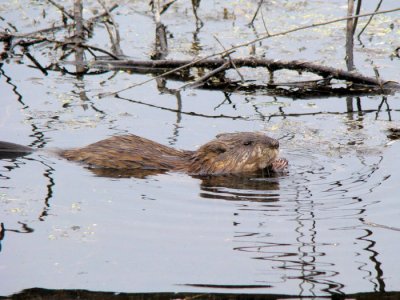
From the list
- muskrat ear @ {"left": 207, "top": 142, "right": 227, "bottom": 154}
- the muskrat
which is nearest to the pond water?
the muskrat

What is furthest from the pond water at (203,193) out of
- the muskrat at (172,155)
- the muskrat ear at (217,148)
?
the muskrat ear at (217,148)

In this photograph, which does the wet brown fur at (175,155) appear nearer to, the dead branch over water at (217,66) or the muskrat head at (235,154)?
the muskrat head at (235,154)

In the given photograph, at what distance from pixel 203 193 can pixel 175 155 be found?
Result: 778mm

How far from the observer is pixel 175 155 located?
23.7 feet

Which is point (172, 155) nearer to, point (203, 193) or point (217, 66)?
point (203, 193)

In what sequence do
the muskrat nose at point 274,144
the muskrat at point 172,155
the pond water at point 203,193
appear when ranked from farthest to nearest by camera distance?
the muskrat at point 172,155 < the muskrat nose at point 274,144 < the pond water at point 203,193

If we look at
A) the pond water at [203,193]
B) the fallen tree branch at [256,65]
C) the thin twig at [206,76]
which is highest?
the fallen tree branch at [256,65]

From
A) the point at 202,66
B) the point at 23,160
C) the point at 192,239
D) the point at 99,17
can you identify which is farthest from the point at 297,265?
the point at 99,17

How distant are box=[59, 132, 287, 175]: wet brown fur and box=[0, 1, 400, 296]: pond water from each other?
6.2 inches

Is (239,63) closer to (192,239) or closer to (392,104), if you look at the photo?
(392,104)

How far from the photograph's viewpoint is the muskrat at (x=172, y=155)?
7141 mm

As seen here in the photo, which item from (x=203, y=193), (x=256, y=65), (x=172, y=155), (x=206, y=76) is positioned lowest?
(x=203, y=193)

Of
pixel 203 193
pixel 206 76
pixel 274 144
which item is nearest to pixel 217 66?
pixel 206 76

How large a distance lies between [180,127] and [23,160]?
4.87 ft
